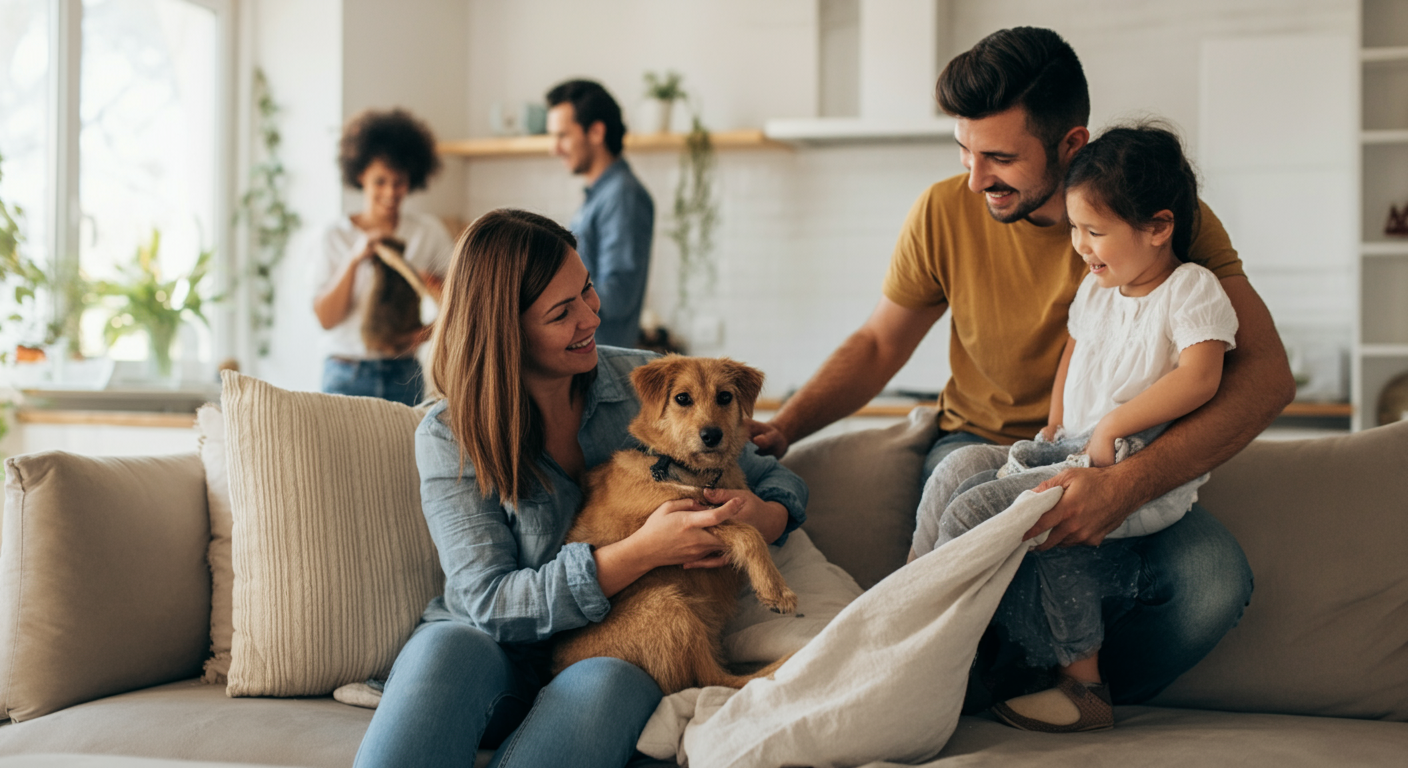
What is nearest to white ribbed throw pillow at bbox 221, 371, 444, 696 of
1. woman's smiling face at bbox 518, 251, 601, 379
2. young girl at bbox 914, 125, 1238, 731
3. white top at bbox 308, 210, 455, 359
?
woman's smiling face at bbox 518, 251, 601, 379

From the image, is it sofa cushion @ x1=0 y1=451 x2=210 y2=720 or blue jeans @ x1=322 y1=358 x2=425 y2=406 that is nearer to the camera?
sofa cushion @ x1=0 y1=451 x2=210 y2=720

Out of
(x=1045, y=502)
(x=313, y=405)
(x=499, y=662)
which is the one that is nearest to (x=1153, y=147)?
(x=1045, y=502)

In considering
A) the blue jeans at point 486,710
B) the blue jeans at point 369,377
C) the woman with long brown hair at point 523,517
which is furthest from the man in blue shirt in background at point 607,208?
the blue jeans at point 486,710

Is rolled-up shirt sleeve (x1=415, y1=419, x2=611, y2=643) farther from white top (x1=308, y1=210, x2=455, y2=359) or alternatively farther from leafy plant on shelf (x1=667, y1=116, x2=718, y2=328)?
leafy plant on shelf (x1=667, y1=116, x2=718, y2=328)

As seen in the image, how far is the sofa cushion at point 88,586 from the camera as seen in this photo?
170 centimetres

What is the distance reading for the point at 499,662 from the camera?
5.07 ft

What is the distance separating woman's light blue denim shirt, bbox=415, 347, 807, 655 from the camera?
61.4 inches

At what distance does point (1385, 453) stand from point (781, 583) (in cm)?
109

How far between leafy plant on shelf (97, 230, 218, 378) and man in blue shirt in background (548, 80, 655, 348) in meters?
Answer: 1.75

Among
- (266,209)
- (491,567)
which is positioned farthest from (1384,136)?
(266,209)

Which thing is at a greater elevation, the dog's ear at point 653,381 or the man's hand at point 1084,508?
the dog's ear at point 653,381

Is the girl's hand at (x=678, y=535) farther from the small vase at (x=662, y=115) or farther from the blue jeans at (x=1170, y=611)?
the small vase at (x=662, y=115)

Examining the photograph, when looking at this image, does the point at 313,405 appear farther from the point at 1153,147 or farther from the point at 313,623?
the point at 1153,147

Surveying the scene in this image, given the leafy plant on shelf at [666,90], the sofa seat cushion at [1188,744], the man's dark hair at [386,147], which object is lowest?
the sofa seat cushion at [1188,744]
